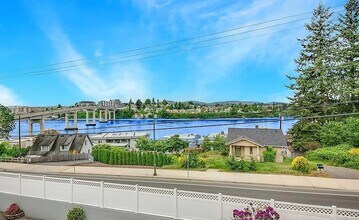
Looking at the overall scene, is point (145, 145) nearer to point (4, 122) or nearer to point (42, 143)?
point (42, 143)

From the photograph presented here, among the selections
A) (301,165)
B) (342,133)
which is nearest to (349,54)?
(342,133)

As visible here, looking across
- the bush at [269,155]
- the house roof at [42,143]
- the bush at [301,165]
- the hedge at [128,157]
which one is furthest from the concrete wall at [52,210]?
the house roof at [42,143]

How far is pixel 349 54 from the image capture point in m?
39.5

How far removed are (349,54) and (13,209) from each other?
4188 centimetres

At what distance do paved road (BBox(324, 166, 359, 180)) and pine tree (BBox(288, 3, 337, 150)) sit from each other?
1245 centimetres

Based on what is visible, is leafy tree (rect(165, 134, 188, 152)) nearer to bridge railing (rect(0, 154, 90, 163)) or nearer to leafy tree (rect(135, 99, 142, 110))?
bridge railing (rect(0, 154, 90, 163))

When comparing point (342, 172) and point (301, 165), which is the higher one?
point (301, 165)

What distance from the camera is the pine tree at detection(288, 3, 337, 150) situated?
129 feet

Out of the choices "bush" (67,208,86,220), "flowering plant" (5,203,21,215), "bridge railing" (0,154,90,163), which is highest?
"bush" (67,208,86,220)

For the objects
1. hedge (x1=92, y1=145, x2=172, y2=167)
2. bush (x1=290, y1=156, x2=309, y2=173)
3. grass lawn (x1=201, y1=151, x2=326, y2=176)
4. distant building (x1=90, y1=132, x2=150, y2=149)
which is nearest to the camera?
bush (x1=290, y1=156, x2=309, y2=173)

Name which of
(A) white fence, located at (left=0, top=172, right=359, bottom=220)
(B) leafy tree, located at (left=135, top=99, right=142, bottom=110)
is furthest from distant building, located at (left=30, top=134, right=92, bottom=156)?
(B) leafy tree, located at (left=135, top=99, right=142, bottom=110)

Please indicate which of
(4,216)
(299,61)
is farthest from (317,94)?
(4,216)

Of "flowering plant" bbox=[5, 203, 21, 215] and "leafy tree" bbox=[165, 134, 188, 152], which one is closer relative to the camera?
"flowering plant" bbox=[5, 203, 21, 215]

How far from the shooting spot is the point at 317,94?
40.0 meters
